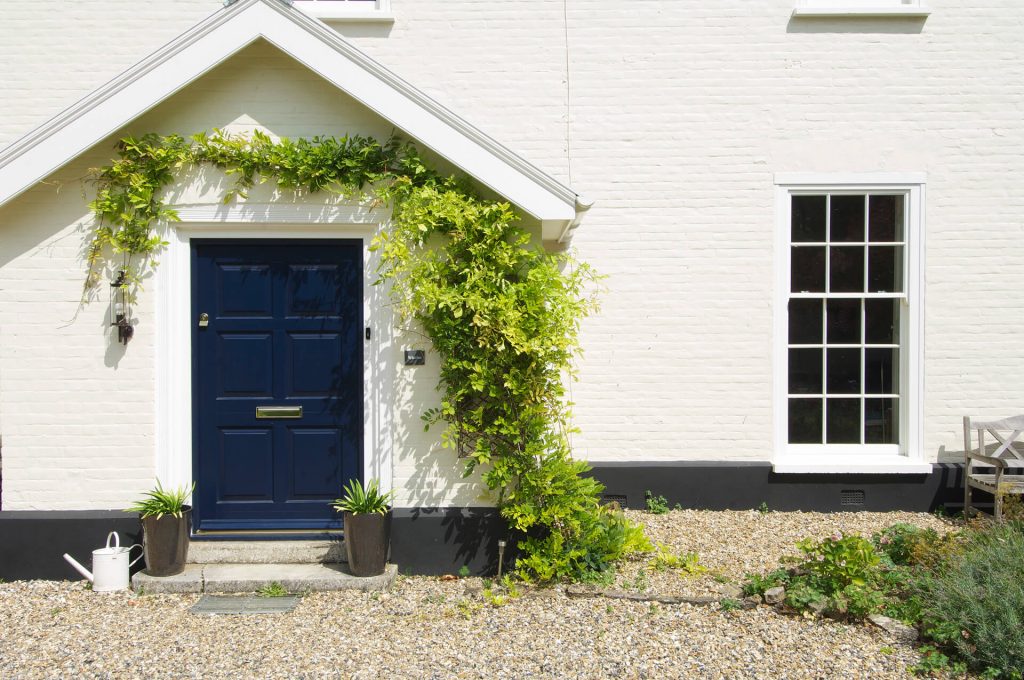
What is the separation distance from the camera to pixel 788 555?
6.21m

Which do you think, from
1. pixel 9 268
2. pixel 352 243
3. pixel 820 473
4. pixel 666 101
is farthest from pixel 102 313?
pixel 820 473

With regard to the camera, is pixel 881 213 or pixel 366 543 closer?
pixel 366 543

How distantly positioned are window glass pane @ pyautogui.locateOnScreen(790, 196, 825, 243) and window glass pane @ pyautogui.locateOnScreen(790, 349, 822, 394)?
108 cm

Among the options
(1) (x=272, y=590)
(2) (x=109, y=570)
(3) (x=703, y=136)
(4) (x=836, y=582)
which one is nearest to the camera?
(4) (x=836, y=582)

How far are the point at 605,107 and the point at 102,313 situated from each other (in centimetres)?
472

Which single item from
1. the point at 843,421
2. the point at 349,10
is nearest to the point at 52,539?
the point at 349,10

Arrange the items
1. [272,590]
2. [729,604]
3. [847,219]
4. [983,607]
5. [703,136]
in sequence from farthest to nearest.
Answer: [847,219]
[703,136]
[272,590]
[729,604]
[983,607]

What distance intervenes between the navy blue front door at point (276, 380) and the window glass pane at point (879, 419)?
4.84 metres

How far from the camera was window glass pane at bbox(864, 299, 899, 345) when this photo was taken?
7664 mm

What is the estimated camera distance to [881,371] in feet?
25.3

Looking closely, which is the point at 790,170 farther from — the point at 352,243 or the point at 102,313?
the point at 102,313

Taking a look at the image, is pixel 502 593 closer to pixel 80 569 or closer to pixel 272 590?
pixel 272 590

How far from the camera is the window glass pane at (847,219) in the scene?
24.9 feet

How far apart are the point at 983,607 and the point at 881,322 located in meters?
3.60
